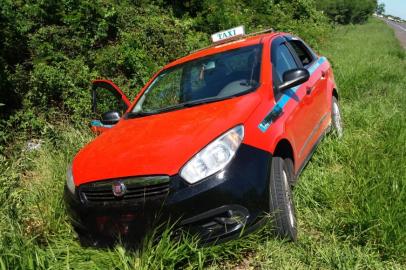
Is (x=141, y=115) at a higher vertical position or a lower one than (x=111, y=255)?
higher

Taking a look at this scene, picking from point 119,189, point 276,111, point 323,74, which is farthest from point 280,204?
point 323,74

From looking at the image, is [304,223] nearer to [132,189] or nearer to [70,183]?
[132,189]

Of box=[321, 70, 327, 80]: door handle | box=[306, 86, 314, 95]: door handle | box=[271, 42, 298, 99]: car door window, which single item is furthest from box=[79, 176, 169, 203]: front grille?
box=[321, 70, 327, 80]: door handle

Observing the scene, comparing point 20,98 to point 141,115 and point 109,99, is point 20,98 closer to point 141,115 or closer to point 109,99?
point 109,99

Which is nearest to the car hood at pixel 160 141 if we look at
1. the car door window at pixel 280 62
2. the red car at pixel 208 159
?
the red car at pixel 208 159

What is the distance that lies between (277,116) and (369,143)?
186cm

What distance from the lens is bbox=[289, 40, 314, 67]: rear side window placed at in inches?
222

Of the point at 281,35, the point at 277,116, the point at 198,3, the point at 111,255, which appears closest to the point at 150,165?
the point at 111,255

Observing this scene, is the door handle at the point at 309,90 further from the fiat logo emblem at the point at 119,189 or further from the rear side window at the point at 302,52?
the fiat logo emblem at the point at 119,189

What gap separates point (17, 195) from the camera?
4.56 m

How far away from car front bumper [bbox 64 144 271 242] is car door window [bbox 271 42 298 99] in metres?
1.12

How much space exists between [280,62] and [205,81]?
788mm

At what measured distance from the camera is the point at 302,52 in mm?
5875

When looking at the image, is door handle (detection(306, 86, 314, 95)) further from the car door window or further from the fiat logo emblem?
the fiat logo emblem
